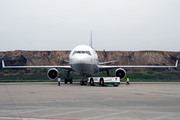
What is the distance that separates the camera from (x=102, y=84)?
28.4 metres

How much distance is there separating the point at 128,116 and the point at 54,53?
105 meters

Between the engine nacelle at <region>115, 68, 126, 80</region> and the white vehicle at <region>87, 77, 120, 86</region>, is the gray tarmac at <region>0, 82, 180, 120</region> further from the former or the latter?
the engine nacelle at <region>115, 68, 126, 80</region>

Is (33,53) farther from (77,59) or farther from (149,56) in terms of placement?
(77,59)

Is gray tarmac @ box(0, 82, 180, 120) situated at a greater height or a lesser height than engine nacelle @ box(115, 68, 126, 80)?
lesser

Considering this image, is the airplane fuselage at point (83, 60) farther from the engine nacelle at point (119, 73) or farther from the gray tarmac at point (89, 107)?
the gray tarmac at point (89, 107)

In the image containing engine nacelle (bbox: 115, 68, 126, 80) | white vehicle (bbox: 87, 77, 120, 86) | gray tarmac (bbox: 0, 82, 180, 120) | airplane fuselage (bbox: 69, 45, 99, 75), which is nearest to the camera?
gray tarmac (bbox: 0, 82, 180, 120)

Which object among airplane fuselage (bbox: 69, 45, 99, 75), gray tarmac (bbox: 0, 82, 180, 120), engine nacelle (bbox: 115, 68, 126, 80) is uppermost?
airplane fuselage (bbox: 69, 45, 99, 75)

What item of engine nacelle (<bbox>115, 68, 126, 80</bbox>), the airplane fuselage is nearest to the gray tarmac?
the airplane fuselage

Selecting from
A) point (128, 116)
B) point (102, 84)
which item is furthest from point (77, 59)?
point (128, 116)

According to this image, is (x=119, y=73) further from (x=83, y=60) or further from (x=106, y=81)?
(x=83, y=60)

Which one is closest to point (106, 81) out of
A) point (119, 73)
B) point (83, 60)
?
point (83, 60)

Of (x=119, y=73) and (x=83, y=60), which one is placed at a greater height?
(x=83, y=60)

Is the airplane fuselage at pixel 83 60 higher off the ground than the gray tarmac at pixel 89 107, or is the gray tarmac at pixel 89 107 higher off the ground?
the airplane fuselage at pixel 83 60

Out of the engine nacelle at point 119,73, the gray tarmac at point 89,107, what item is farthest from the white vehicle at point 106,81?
the gray tarmac at point 89,107
